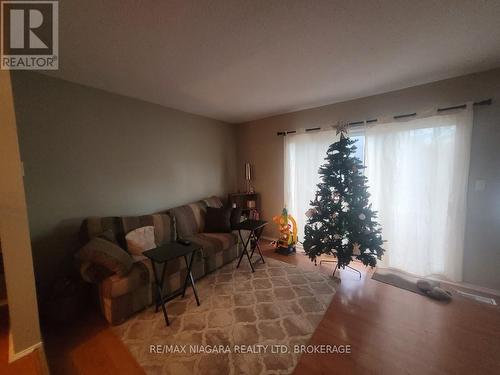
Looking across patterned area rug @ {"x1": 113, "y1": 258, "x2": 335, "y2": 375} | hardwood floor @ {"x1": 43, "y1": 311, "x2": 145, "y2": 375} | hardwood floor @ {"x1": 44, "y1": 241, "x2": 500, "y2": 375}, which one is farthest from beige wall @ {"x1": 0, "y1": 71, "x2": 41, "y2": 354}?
patterned area rug @ {"x1": 113, "y1": 258, "x2": 335, "y2": 375}

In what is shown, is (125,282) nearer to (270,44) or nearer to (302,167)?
(270,44)

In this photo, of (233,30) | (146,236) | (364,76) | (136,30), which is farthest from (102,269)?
(364,76)

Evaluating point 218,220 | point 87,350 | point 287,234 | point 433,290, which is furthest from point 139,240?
point 433,290

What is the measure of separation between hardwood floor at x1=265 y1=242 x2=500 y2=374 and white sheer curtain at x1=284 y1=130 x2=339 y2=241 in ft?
4.96

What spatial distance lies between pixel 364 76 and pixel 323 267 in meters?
2.56

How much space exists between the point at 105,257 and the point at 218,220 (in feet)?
5.18

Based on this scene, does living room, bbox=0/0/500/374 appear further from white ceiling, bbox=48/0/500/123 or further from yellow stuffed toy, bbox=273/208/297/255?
yellow stuffed toy, bbox=273/208/297/255

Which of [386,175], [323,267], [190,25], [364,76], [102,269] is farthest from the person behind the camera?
[323,267]

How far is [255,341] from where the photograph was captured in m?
1.60

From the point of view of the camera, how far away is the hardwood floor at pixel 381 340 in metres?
1.39

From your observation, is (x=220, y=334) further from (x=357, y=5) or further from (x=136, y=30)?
(x=357, y=5)

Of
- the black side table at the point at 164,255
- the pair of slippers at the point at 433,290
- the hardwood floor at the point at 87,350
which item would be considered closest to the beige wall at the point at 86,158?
the hardwood floor at the point at 87,350

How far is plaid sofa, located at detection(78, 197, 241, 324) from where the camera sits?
178 centimetres

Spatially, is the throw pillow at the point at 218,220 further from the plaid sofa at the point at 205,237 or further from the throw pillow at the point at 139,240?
the throw pillow at the point at 139,240
